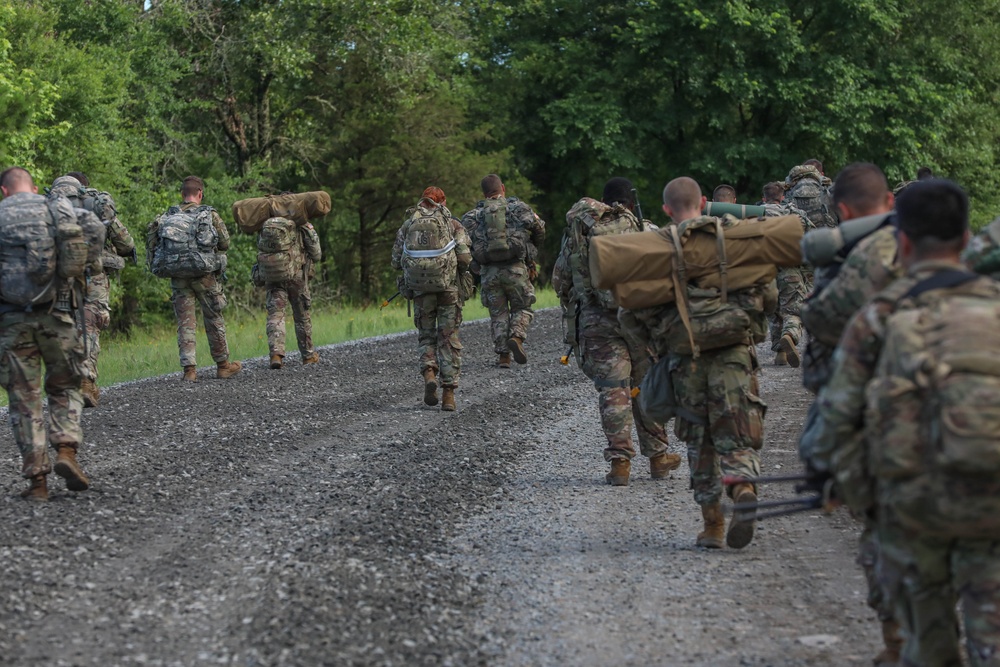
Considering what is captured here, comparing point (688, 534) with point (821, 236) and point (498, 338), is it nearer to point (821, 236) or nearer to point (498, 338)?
point (821, 236)

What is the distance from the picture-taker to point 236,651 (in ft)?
18.2

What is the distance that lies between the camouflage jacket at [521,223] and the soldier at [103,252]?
4154 mm

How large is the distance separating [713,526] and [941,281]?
132 inches

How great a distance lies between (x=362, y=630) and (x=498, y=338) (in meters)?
10.7

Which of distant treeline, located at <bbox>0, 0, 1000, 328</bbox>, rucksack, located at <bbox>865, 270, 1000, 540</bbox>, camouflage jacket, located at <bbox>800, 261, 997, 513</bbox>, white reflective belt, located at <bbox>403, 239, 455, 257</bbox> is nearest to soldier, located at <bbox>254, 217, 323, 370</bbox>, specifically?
white reflective belt, located at <bbox>403, 239, 455, 257</bbox>

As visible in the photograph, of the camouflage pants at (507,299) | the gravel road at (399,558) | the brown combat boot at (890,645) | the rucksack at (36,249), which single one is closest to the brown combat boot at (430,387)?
the gravel road at (399,558)

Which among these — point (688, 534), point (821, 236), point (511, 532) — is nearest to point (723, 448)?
point (688, 534)

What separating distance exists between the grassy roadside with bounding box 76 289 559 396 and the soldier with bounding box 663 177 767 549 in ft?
32.5

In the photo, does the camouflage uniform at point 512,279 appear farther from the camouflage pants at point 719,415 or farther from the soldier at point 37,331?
the camouflage pants at point 719,415

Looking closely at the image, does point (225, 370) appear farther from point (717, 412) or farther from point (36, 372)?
point (717, 412)

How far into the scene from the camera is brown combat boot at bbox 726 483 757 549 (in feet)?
23.2

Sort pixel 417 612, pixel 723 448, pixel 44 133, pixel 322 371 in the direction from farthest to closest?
pixel 44 133 < pixel 322 371 < pixel 723 448 < pixel 417 612

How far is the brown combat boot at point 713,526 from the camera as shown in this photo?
7359mm

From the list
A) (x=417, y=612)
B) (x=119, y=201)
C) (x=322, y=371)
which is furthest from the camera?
(x=119, y=201)
